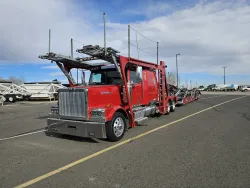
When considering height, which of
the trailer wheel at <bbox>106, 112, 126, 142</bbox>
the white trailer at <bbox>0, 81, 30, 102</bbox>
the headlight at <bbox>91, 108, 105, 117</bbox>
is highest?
the white trailer at <bbox>0, 81, 30, 102</bbox>

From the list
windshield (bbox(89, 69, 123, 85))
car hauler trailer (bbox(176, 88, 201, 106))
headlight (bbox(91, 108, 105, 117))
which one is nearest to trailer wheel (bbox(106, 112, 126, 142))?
headlight (bbox(91, 108, 105, 117))

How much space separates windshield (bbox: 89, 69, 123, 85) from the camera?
26.6 feet

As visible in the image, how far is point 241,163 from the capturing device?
468cm

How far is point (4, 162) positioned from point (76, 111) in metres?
2.25


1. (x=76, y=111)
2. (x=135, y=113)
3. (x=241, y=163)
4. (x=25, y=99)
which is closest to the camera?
(x=241, y=163)

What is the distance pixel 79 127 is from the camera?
6387 millimetres

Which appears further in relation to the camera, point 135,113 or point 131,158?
point 135,113

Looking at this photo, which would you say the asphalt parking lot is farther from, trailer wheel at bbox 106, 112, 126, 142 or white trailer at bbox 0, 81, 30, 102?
white trailer at bbox 0, 81, 30, 102

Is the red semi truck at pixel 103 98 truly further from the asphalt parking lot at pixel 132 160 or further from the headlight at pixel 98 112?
the asphalt parking lot at pixel 132 160

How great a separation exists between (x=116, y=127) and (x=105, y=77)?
2313 millimetres

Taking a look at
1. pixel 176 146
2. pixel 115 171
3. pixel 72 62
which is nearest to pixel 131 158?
pixel 115 171

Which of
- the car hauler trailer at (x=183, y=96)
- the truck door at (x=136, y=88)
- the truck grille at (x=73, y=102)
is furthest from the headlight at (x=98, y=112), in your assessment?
the car hauler trailer at (x=183, y=96)

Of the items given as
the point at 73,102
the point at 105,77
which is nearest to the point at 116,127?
the point at 73,102

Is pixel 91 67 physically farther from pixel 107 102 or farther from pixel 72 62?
pixel 107 102
